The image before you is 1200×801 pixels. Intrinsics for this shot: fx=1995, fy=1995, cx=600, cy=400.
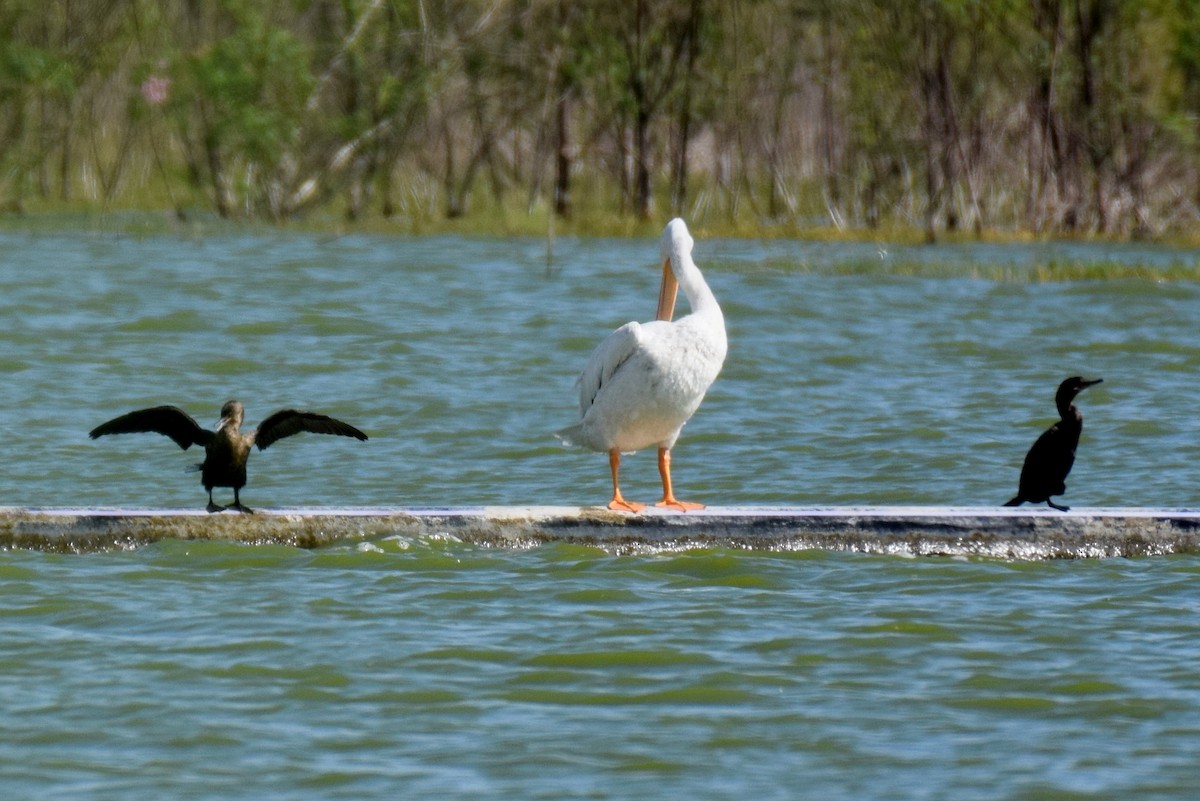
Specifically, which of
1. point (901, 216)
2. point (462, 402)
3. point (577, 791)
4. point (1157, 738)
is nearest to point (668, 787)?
point (577, 791)

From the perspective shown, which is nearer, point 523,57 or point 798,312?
point 798,312

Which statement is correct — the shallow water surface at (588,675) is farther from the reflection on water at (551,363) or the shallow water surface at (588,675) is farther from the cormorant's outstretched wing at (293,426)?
the reflection on water at (551,363)

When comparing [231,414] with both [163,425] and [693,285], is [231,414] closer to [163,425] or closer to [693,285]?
[163,425]

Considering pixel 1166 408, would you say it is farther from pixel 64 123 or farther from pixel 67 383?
pixel 64 123

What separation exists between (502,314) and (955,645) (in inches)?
407

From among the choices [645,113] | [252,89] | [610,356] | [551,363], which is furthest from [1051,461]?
[252,89]

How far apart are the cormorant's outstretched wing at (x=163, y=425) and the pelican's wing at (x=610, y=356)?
1.46 metres

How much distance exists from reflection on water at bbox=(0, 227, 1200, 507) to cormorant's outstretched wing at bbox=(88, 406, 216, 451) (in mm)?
2058

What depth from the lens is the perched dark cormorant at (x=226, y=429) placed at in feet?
23.2

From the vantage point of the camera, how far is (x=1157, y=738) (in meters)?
5.36

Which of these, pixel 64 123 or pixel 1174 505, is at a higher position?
pixel 64 123

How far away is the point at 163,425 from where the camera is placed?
7137 mm

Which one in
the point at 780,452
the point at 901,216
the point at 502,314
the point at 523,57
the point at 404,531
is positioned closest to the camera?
the point at 404,531

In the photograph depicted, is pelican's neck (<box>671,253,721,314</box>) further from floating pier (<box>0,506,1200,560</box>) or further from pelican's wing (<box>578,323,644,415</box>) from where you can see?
floating pier (<box>0,506,1200,560</box>)
